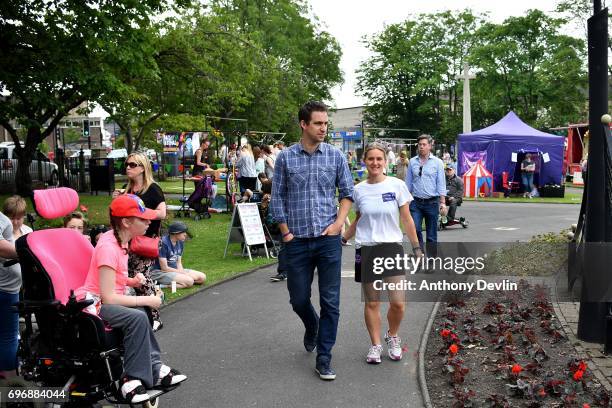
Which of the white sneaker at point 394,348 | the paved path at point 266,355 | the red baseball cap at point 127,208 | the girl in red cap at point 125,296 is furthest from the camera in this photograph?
the white sneaker at point 394,348

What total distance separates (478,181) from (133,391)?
82.4ft

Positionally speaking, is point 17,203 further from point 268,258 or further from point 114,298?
point 268,258

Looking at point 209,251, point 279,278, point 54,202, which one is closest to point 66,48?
point 209,251

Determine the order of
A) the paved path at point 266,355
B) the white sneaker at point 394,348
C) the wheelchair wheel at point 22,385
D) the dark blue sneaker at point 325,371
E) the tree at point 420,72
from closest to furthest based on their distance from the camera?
the wheelchair wheel at point 22,385, the paved path at point 266,355, the dark blue sneaker at point 325,371, the white sneaker at point 394,348, the tree at point 420,72

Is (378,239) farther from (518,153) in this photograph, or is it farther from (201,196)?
(518,153)

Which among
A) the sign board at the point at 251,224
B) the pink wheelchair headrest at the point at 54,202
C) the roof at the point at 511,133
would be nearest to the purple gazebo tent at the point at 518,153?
the roof at the point at 511,133

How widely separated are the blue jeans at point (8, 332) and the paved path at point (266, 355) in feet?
4.23

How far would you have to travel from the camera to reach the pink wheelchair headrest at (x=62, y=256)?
4496 mm

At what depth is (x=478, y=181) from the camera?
92.0ft

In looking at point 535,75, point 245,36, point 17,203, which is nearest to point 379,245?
point 17,203

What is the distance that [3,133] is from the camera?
Answer: 257 ft

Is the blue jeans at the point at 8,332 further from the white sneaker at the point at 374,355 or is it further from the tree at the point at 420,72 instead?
the tree at the point at 420,72

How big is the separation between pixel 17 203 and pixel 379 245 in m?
3.17

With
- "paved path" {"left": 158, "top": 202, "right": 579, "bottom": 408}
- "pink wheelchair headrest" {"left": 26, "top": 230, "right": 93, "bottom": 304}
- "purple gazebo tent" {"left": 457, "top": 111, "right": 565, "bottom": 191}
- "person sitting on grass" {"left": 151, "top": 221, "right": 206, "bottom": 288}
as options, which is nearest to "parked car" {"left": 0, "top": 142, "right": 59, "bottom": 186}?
"purple gazebo tent" {"left": 457, "top": 111, "right": 565, "bottom": 191}
